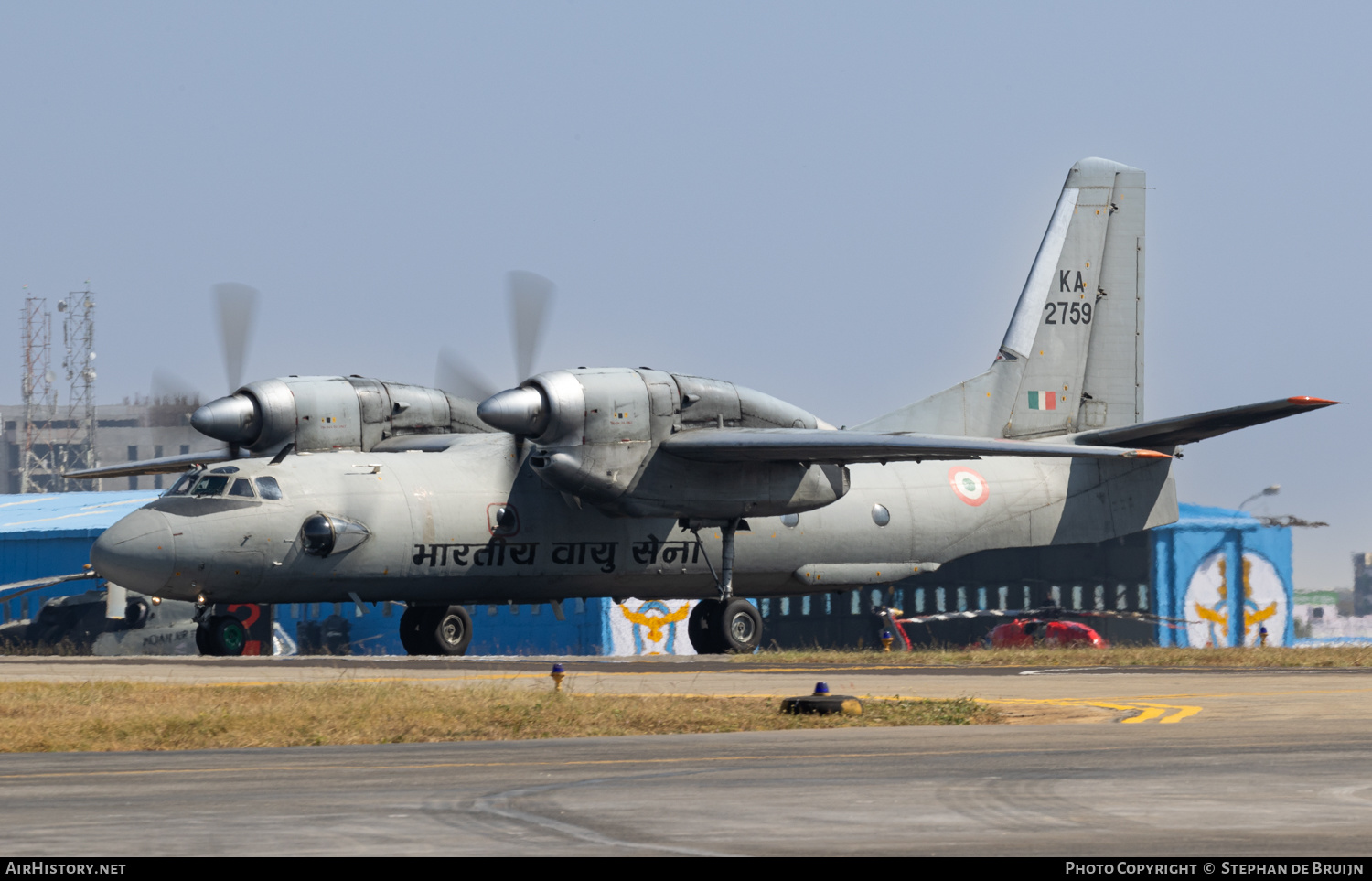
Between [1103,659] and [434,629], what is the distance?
12.7 meters

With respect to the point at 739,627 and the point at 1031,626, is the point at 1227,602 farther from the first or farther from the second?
the point at 739,627

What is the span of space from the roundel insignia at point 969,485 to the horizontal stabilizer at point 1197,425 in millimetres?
2446

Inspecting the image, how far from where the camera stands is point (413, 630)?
34375mm

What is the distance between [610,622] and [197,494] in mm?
19411

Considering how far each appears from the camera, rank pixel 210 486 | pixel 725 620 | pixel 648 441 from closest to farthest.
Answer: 1. pixel 210 486
2. pixel 648 441
3. pixel 725 620

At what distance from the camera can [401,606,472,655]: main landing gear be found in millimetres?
34125

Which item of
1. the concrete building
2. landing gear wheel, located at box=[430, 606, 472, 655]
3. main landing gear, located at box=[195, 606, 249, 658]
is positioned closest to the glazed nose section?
main landing gear, located at box=[195, 606, 249, 658]

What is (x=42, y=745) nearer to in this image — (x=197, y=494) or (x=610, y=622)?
(x=197, y=494)

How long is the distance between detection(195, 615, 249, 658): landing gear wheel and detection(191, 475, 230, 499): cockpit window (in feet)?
7.73

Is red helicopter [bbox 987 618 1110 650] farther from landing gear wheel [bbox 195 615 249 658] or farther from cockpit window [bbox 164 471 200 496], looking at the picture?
cockpit window [bbox 164 471 200 496]

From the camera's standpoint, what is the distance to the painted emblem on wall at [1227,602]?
5162cm

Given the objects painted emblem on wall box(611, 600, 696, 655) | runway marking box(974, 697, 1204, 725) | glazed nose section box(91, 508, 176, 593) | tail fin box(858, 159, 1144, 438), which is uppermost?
tail fin box(858, 159, 1144, 438)

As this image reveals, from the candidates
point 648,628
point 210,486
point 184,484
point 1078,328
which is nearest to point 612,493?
point 210,486
